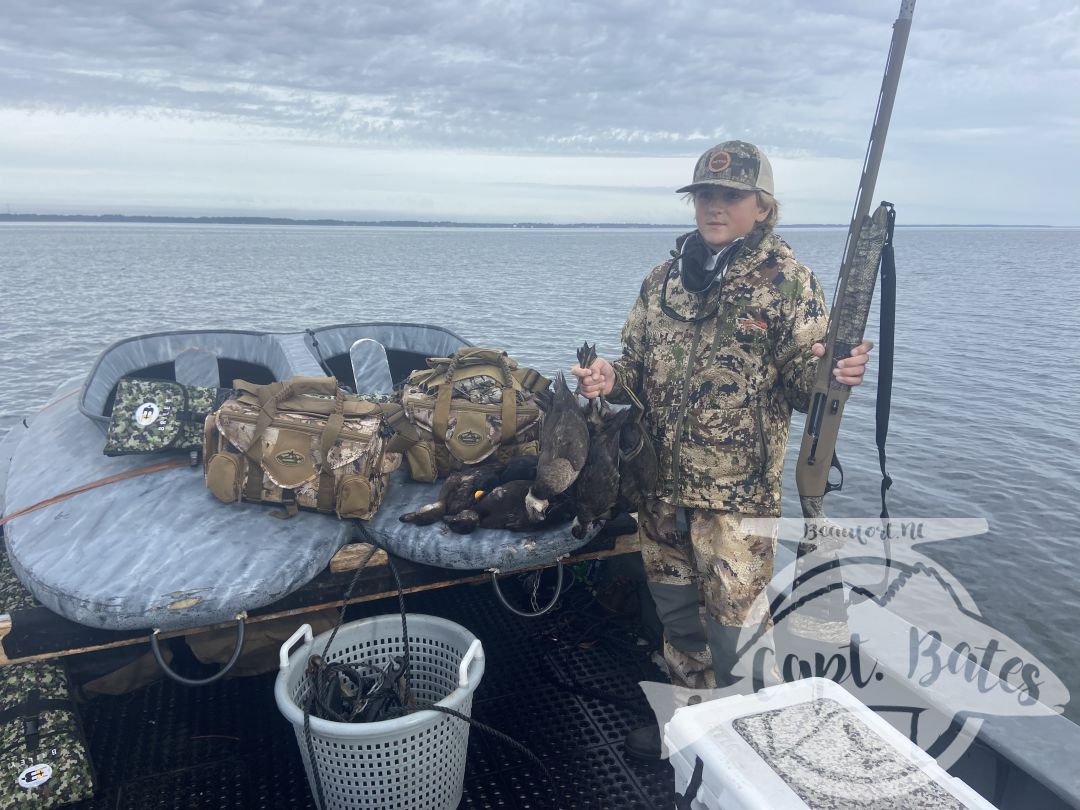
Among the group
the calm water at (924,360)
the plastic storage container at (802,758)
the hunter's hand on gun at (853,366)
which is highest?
the hunter's hand on gun at (853,366)

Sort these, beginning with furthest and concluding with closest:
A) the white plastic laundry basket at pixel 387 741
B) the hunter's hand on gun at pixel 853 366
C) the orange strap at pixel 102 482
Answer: the orange strap at pixel 102 482, the hunter's hand on gun at pixel 853 366, the white plastic laundry basket at pixel 387 741

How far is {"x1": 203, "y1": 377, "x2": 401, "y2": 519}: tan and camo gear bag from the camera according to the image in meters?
3.74

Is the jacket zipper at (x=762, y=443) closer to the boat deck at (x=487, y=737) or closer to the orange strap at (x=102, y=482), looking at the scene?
the boat deck at (x=487, y=737)

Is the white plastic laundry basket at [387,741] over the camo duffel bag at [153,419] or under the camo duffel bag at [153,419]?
under

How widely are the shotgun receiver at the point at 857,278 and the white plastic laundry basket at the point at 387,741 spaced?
5.84 ft

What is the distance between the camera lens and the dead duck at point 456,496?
372 cm

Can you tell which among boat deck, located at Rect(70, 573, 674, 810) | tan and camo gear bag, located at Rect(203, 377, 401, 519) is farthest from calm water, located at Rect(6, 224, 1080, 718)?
tan and camo gear bag, located at Rect(203, 377, 401, 519)

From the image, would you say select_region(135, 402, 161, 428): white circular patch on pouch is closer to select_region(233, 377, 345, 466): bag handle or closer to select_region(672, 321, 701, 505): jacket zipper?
select_region(233, 377, 345, 466): bag handle

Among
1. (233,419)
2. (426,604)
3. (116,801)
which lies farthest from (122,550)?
(426,604)

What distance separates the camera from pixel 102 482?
161 inches

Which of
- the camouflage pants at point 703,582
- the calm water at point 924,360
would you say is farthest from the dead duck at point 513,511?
the calm water at point 924,360

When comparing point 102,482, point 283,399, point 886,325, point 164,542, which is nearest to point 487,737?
point 164,542

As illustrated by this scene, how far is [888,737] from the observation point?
7.00 ft

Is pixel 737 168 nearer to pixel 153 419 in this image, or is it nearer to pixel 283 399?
pixel 283 399
